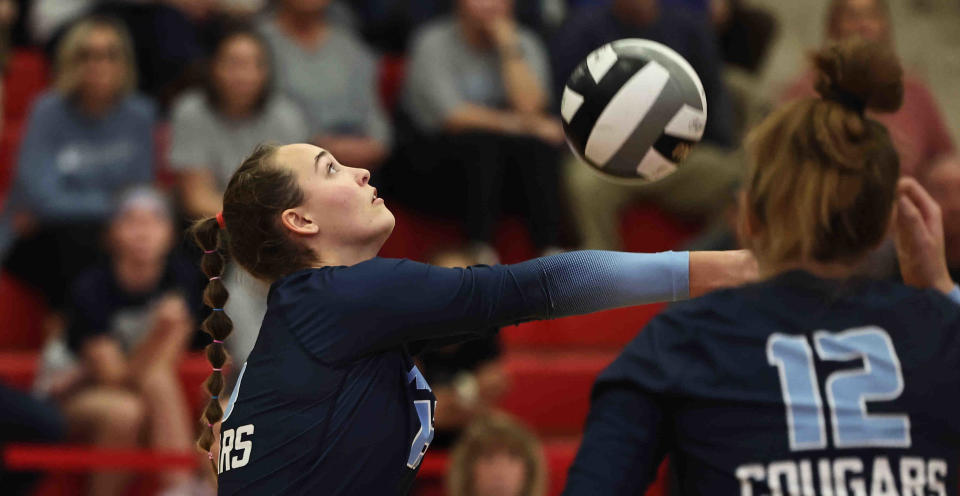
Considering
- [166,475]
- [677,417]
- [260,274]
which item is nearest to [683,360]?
[677,417]

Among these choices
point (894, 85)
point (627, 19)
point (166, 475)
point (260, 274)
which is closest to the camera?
point (894, 85)

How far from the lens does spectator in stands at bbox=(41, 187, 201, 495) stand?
186 inches

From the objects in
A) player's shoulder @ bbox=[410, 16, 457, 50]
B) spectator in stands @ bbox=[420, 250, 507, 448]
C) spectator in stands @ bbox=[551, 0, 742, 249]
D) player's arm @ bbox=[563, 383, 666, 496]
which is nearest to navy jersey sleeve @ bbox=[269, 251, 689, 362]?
player's arm @ bbox=[563, 383, 666, 496]

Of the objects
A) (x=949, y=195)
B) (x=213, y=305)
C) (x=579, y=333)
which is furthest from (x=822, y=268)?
(x=579, y=333)

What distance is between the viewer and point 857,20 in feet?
18.2

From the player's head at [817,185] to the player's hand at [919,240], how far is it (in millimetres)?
409

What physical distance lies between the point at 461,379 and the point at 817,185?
10.8 ft

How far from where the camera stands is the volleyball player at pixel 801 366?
1711 millimetres

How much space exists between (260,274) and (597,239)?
3.48 m

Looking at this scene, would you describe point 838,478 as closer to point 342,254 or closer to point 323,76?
point 342,254

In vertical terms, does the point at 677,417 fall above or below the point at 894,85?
below

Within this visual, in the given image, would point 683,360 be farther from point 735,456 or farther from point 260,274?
point 260,274

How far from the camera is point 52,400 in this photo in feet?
15.8

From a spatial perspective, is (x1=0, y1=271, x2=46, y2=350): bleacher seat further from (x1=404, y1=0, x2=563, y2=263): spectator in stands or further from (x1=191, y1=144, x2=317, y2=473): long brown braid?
(x1=191, y1=144, x2=317, y2=473): long brown braid
